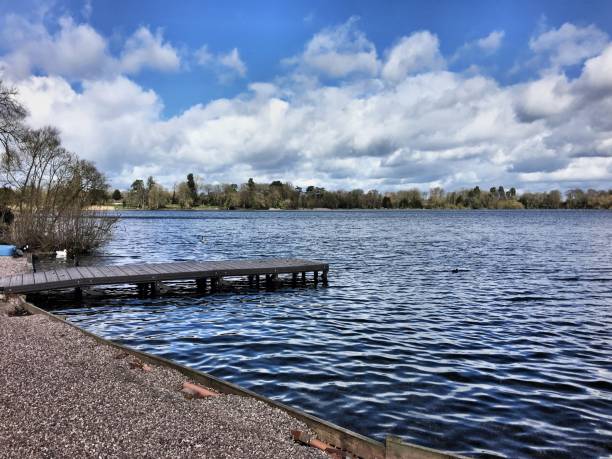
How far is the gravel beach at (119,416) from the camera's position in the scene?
18.0ft

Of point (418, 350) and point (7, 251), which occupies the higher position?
point (7, 251)

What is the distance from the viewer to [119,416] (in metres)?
6.30

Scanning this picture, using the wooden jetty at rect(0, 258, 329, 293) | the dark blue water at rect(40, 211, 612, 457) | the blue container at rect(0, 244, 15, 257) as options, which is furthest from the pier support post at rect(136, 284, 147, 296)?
the blue container at rect(0, 244, 15, 257)

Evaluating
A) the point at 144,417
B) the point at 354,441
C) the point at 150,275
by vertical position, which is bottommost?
the point at 354,441

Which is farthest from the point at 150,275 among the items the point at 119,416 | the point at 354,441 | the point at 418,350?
the point at 354,441

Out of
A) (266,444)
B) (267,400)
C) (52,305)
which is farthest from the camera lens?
(52,305)

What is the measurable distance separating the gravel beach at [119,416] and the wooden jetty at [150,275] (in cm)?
784

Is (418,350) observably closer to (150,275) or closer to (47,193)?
(150,275)

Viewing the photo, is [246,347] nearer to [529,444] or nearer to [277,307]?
[277,307]

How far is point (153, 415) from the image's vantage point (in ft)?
21.1

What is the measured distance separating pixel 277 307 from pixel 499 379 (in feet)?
28.0

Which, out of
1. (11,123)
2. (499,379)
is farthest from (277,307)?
(11,123)

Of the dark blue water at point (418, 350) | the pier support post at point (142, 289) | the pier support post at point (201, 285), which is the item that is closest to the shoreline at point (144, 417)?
the dark blue water at point (418, 350)

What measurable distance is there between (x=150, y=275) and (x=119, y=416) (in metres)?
12.2
